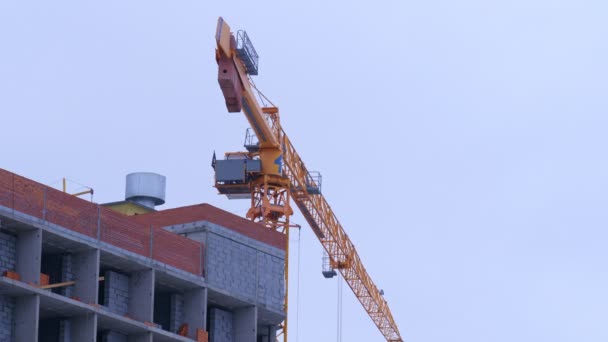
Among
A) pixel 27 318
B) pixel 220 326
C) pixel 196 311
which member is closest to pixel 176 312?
pixel 196 311

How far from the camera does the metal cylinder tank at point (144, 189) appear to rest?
99438mm

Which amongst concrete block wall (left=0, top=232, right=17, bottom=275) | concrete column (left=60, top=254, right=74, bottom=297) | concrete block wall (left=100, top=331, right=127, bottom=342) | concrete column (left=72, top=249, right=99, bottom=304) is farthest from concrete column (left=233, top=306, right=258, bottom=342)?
concrete block wall (left=0, top=232, right=17, bottom=275)

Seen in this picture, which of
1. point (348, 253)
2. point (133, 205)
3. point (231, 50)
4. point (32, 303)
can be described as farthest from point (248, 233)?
point (348, 253)

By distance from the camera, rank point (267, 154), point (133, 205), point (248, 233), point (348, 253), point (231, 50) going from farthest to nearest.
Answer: point (348, 253)
point (267, 154)
point (231, 50)
point (133, 205)
point (248, 233)

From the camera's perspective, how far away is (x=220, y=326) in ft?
289

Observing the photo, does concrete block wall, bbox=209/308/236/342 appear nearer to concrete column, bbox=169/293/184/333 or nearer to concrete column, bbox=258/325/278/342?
concrete column, bbox=169/293/184/333

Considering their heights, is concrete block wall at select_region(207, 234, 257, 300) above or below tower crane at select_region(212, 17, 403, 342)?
below

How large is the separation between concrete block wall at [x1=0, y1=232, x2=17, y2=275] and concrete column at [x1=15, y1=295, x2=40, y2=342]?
5.46ft

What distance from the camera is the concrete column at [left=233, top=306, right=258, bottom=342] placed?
87875 millimetres

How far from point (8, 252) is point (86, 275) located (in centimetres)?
484

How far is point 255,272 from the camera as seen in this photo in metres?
89.2

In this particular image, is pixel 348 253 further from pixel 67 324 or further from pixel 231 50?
pixel 67 324

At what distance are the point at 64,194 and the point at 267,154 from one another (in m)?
56.9

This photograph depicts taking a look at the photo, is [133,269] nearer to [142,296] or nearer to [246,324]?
[142,296]
